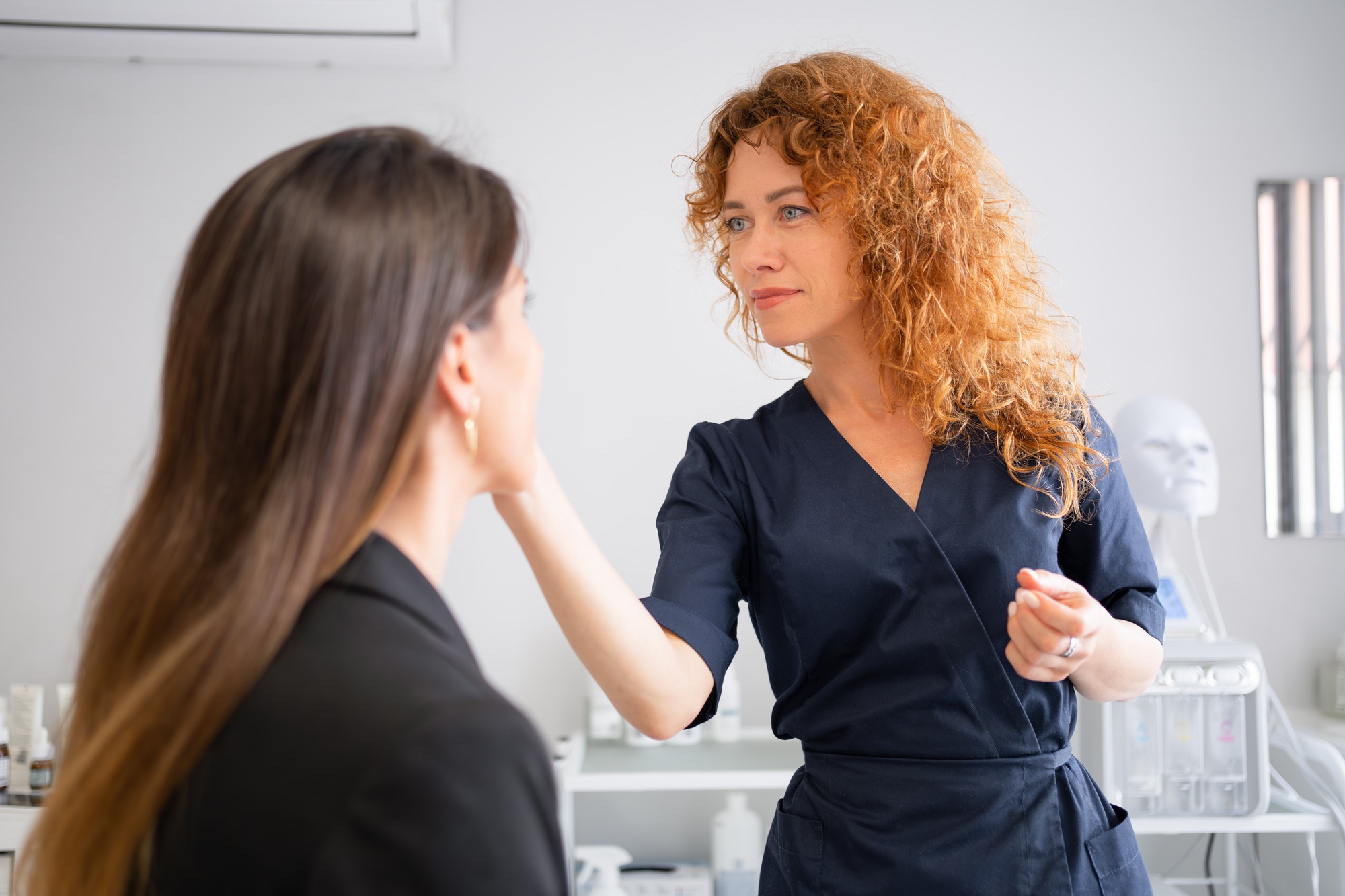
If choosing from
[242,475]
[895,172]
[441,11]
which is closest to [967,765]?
[895,172]

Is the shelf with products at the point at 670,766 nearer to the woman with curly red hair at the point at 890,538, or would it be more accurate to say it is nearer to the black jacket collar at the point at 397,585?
the woman with curly red hair at the point at 890,538

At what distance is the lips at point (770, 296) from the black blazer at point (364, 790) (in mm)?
653

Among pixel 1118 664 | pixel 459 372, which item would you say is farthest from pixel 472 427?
pixel 1118 664

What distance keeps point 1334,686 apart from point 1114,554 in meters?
1.56

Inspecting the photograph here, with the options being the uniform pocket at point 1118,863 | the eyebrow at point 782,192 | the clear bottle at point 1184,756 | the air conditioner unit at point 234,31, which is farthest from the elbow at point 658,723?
the air conditioner unit at point 234,31

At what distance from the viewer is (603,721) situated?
83.4 inches

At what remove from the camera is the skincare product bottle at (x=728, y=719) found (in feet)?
6.90

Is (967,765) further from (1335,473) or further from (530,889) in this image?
(1335,473)

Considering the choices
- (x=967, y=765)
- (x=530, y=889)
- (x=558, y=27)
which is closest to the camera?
(x=530, y=889)

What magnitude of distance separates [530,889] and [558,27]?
2.17 meters

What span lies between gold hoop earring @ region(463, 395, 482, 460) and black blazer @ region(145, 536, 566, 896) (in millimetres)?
166

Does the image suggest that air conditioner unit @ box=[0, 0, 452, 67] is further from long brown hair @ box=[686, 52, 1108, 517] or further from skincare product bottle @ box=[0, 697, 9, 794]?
skincare product bottle @ box=[0, 697, 9, 794]

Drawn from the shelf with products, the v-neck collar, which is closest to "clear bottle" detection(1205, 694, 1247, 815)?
the shelf with products

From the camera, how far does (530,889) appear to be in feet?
1.51
